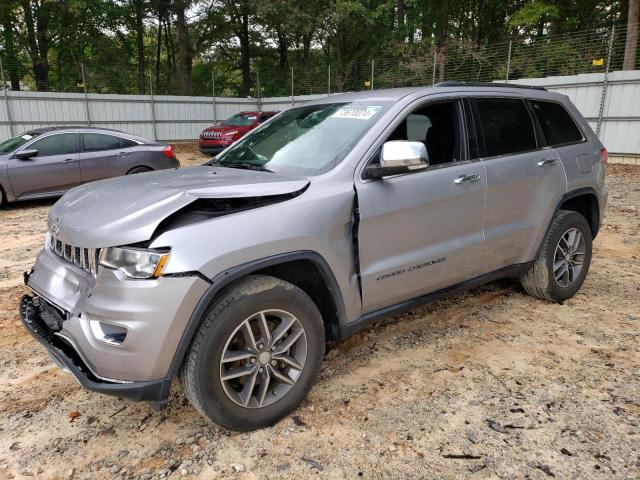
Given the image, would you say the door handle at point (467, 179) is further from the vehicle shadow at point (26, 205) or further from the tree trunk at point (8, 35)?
the tree trunk at point (8, 35)

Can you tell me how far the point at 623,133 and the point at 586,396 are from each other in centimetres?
1274

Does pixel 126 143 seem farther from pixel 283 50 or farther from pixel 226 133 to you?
pixel 283 50

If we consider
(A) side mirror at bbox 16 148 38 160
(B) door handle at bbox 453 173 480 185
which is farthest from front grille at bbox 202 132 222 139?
(B) door handle at bbox 453 173 480 185

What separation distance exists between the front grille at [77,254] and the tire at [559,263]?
338cm

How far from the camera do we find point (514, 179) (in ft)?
11.8

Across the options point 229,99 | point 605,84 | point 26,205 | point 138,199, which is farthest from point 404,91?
point 229,99

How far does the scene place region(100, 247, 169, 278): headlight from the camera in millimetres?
2137

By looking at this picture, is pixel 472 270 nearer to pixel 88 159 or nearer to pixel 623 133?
pixel 88 159

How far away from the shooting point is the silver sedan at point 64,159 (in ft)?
27.0

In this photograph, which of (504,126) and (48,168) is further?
(48,168)

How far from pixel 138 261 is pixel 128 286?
12 cm

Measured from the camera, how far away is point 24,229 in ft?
23.0

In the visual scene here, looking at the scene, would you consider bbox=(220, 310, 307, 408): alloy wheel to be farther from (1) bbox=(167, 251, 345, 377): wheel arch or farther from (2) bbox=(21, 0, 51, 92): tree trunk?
(2) bbox=(21, 0, 51, 92): tree trunk

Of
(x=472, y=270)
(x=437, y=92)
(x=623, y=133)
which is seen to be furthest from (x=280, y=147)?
(x=623, y=133)
